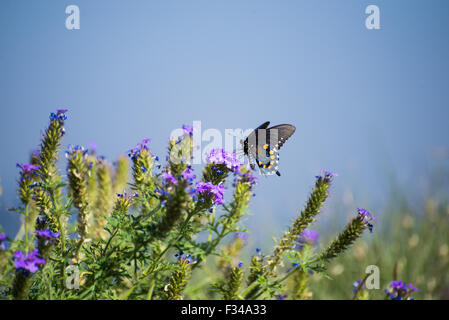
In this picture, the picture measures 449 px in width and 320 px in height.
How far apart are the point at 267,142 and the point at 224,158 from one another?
71.4 inches

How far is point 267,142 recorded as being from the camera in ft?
14.5

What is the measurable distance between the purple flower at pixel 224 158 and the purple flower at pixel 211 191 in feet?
0.72

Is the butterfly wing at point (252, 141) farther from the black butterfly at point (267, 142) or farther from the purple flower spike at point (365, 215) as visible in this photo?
the purple flower spike at point (365, 215)

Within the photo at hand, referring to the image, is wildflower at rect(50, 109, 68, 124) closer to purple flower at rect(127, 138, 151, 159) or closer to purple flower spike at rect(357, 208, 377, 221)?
purple flower at rect(127, 138, 151, 159)

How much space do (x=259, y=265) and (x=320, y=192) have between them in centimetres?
78

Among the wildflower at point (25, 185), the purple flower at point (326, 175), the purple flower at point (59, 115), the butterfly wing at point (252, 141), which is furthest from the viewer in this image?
the butterfly wing at point (252, 141)

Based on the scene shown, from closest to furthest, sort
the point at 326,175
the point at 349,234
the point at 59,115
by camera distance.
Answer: the point at 59,115, the point at 349,234, the point at 326,175

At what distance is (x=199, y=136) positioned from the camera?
8.81 ft

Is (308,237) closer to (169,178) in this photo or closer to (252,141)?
(252,141)

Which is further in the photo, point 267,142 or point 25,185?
point 267,142

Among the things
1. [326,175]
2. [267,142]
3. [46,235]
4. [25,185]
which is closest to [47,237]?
[46,235]

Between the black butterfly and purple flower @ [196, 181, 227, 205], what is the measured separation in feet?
5.79

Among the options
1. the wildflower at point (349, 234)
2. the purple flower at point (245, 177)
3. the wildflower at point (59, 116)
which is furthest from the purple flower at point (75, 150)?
the wildflower at point (349, 234)

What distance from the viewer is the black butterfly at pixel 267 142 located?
14.0ft
